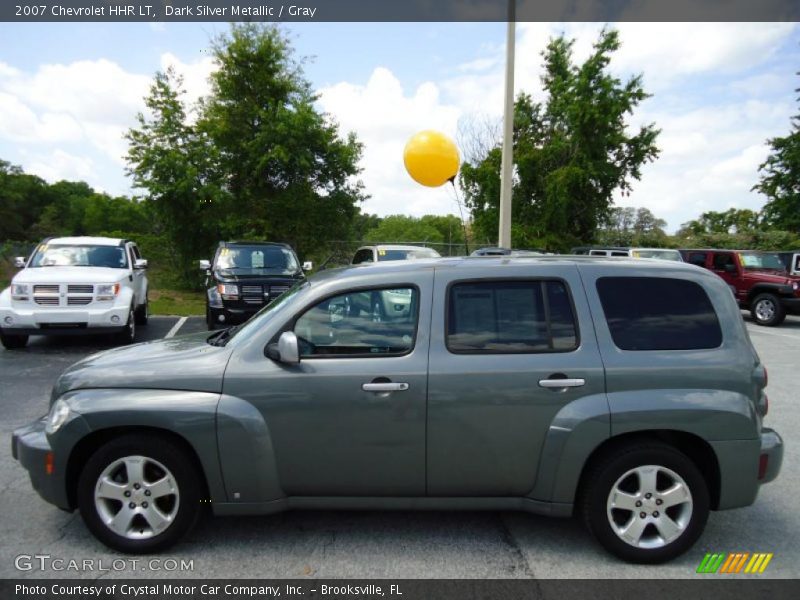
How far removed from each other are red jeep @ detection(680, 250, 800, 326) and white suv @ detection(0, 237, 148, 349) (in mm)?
13579

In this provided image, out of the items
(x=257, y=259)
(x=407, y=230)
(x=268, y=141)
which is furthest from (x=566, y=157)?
(x=407, y=230)

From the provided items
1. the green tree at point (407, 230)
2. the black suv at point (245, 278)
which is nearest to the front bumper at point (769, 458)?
the black suv at point (245, 278)

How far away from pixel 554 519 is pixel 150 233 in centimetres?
1971

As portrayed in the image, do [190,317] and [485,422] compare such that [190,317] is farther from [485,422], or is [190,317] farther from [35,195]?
[35,195]

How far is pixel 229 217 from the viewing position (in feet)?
57.9

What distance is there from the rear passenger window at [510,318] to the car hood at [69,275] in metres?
7.76

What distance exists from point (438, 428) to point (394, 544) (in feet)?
2.60

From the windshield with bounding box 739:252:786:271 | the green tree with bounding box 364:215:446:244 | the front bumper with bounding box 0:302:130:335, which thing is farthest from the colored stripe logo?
the green tree with bounding box 364:215:446:244

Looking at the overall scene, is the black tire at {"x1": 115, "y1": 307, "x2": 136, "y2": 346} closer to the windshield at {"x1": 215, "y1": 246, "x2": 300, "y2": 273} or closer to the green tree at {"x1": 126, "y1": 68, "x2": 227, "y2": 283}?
the windshield at {"x1": 215, "y1": 246, "x2": 300, "y2": 273}

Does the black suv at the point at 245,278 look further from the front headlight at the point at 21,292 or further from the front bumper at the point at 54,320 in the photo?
the front headlight at the point at 21,292

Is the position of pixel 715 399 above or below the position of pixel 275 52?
below

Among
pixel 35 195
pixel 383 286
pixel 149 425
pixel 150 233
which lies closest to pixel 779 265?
pixel 383 286

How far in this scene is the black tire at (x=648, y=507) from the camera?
3.11m
